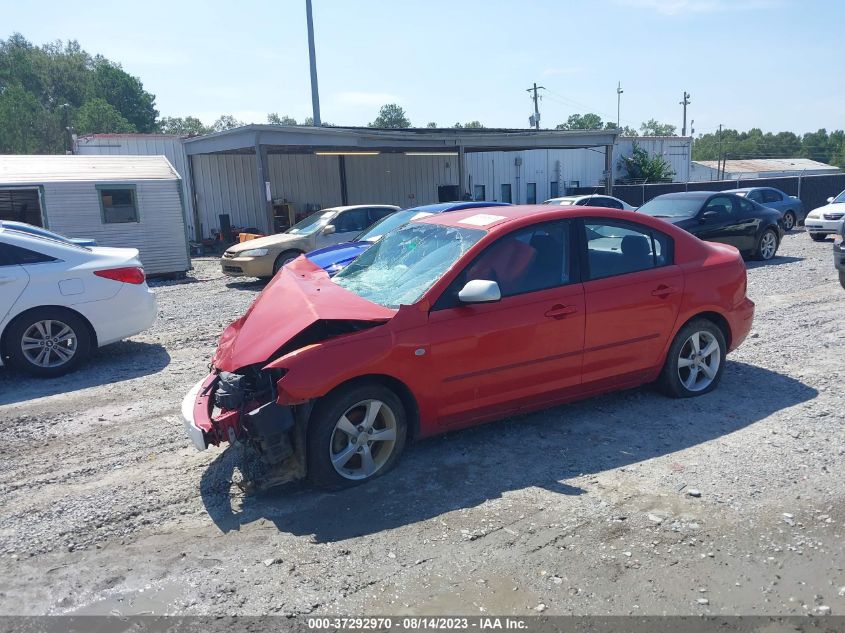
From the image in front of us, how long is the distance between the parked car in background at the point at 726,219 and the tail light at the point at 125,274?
9941 mm

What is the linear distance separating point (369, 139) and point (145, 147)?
761 centimetres

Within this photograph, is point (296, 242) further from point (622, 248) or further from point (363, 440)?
point (363, 440)

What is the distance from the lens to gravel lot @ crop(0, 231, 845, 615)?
10.3ft

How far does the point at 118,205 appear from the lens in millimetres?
14500

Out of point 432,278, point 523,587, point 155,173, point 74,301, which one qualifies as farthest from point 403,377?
point 155,173

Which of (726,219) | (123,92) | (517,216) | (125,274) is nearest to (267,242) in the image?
(125,274)

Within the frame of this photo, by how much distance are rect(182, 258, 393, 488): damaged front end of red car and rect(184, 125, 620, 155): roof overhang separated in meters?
14.0

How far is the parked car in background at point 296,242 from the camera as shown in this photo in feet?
42.8

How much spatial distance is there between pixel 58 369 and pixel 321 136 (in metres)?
12.9

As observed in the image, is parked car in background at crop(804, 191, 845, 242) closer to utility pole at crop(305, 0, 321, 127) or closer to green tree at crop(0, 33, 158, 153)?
utility pole at crop(305, 0, 321, 127)

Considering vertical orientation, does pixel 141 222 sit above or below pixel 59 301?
above

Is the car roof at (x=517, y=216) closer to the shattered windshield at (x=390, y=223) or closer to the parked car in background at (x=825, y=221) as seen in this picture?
the shattered windshield at (x=390, y=223)

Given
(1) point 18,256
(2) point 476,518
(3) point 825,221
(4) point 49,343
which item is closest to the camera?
(2) point 476,518

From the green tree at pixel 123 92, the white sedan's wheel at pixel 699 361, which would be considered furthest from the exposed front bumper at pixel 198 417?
the green tree at pixel 123 92
